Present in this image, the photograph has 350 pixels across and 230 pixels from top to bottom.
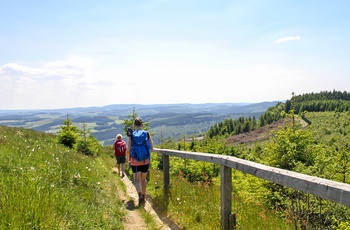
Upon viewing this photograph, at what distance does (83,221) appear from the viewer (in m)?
3.87

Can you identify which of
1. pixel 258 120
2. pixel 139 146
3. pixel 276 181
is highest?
pixel 276 181

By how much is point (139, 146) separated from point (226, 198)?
115 inches

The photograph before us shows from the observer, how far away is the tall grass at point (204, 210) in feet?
13.8

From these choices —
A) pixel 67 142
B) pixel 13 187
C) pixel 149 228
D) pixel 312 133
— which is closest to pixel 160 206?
pixel 149 228

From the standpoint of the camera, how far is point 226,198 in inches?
158

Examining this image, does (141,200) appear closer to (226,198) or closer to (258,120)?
(226,198)

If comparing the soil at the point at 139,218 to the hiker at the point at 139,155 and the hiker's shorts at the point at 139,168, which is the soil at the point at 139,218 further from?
the hiker's shorts at the point at 139,168

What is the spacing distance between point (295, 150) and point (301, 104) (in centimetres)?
18792

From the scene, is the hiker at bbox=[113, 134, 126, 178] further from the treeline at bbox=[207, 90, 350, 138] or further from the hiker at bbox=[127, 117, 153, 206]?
the treeline at bbox=[207, 90, 350, 138]

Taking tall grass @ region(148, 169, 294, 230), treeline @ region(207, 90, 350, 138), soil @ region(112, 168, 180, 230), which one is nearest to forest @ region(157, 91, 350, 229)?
tall grass @ region(148, 169, 294, 230)

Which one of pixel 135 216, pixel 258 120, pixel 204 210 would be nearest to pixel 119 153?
pixel 135 216

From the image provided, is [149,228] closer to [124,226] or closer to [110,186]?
[124,226]

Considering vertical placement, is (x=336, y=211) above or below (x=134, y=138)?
below

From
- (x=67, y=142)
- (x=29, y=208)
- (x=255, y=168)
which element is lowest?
(x=67, y=142)
